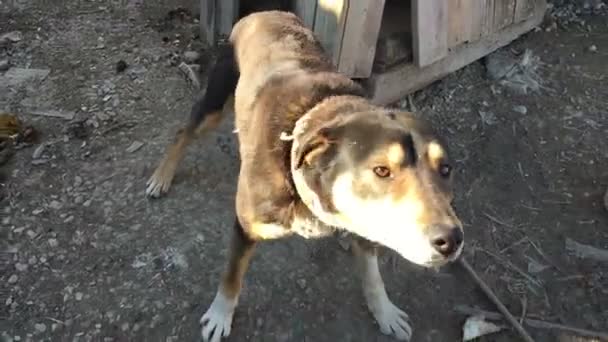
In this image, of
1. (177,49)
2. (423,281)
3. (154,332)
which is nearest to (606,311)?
(423,281)

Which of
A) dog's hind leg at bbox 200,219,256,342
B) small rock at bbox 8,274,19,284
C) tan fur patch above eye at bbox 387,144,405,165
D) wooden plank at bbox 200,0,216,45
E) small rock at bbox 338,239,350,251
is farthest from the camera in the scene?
wooden plank at bbox 200,0,216,45

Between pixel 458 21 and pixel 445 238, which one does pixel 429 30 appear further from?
pixel 445 238

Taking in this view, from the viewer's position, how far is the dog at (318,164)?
2.49m

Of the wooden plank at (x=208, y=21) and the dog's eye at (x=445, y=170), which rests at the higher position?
the dog's eye at (x=445, y=170)

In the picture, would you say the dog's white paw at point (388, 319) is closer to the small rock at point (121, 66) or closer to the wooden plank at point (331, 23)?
the wooden plank at point (331, 23)

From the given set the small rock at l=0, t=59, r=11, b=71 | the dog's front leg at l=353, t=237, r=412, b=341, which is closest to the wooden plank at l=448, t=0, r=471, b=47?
the dog's front leg at l=353, t=237, r=412, b=341

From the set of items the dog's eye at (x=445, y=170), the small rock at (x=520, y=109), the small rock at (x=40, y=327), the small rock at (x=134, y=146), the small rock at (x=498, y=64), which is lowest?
the small rock at (x=40, y=327)

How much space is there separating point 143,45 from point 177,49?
27 centimetres

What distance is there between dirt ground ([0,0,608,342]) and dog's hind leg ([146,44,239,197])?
0.40ft

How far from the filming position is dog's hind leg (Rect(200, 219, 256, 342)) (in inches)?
125

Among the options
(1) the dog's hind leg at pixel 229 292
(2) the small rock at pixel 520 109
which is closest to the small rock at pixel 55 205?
(1) the dog's hind leg at pixel 229 292

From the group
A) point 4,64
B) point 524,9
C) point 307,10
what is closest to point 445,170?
point 307,10

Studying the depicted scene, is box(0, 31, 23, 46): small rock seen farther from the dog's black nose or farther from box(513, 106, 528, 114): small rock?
the dog's black nose

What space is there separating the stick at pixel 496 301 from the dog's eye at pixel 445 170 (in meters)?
1.31
